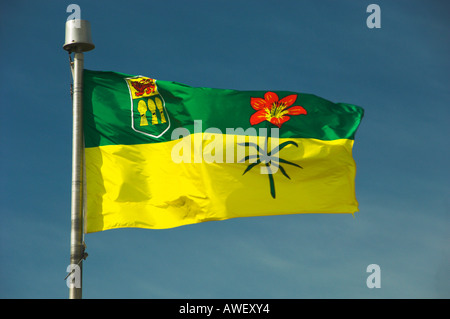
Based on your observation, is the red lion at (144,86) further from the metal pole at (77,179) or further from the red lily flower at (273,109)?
the red lily flower at (273,109)

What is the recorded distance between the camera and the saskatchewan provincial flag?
22.9 metres

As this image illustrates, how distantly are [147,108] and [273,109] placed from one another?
4190 millimetres

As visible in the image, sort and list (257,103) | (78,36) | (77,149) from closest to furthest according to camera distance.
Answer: (77,149) → (78,36) → (257,103)

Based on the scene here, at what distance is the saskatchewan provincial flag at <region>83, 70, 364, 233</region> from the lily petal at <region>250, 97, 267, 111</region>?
0.03 meters

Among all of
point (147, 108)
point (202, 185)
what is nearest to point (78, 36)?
point (147, 108)

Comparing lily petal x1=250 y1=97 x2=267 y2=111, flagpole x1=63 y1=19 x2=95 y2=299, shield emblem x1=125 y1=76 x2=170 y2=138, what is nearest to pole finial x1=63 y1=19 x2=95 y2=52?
flagpole x1=63 y1=19 x2=95 y2=299

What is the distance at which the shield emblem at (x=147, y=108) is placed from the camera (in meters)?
23.9

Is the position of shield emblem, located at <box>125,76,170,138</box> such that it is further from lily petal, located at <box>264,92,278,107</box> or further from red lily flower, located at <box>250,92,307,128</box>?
lily petal, located at <box>264,92,278,107</box>

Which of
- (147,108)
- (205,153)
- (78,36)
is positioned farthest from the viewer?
(205,153)

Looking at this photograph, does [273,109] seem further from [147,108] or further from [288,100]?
[147,108]

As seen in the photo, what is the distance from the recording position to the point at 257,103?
83.7ft

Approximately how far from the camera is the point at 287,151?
989 inches

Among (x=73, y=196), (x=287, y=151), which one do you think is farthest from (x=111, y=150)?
(x=287, y=151)

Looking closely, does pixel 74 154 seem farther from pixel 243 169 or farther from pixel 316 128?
pixel 316 128
